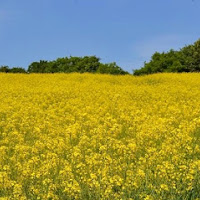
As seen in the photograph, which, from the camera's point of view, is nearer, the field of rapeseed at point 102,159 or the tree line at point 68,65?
the field of rapeseed at point 102,159

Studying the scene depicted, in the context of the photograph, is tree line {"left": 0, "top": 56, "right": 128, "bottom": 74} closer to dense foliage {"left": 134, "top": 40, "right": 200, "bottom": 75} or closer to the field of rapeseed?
dense foliage {"left": 134, "top": 40, "right": 200, "bottom": 75}

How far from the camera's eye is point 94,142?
787 centimetres

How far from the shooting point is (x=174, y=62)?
4316 centimetres

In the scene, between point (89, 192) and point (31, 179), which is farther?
point (31, 179)

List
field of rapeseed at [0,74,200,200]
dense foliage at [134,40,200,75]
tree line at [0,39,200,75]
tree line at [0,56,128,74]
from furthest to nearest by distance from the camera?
tree line at [0,56,128,74], dense foliage at [134,40,200,75], tree line at [0,39,200,75], field of rapeseed at [0,74,200,200]

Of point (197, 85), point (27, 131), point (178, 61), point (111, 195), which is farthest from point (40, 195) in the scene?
point (178, 61)

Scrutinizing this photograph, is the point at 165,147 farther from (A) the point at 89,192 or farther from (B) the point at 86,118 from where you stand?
(B) the point at 86,118

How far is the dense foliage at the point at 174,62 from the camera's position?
43.6m

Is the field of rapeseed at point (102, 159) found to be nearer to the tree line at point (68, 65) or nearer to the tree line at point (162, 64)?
the tree line at point (162, 64)

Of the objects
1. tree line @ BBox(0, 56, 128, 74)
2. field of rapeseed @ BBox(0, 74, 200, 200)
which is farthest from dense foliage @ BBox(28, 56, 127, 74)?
field of rapeseed @ BBox(0, 74, 200, 200)

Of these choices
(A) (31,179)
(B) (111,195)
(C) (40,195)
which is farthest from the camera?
(A) (31,179)

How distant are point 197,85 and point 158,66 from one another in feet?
68.0

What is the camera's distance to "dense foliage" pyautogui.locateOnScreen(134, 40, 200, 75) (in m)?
43.6

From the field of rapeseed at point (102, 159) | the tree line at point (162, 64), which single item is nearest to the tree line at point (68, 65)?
the tree line at point (162, 64)
